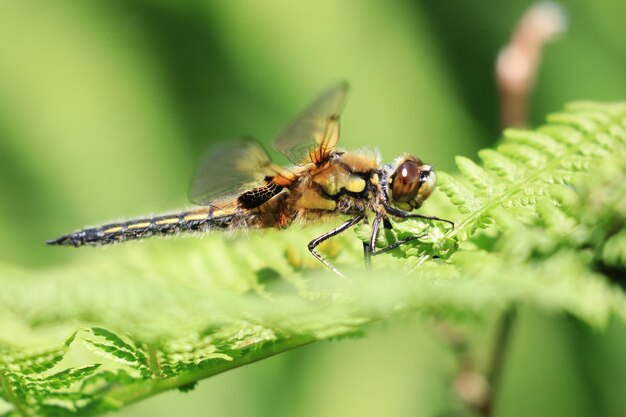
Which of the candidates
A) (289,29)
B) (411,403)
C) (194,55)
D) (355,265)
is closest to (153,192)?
(194,55)

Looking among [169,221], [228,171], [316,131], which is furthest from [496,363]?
[169,221]

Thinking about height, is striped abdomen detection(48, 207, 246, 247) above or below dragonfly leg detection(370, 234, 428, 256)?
above

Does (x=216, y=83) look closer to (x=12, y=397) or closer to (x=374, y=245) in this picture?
(x=374, y=245)

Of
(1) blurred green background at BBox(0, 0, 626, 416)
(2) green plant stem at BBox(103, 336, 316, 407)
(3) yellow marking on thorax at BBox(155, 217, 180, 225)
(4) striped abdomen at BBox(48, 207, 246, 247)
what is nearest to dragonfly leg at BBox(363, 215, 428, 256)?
(2) green plant stem at BBox(103, 336, 316, 407)

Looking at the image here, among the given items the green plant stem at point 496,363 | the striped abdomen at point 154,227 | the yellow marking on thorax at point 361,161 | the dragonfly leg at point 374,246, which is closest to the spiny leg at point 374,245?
the dragonfly leg at point 374,246

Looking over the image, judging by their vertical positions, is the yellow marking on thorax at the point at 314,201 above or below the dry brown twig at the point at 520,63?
below

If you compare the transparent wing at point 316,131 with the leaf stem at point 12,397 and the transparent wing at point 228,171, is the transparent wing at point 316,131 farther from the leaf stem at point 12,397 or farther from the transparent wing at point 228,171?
the leaf stem at point 12,397

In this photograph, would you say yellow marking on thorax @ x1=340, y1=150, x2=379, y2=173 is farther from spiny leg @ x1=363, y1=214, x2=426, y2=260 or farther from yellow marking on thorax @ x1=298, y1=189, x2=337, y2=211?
spiny leg @ x1=363, y1=214, x2=426, y2=260
